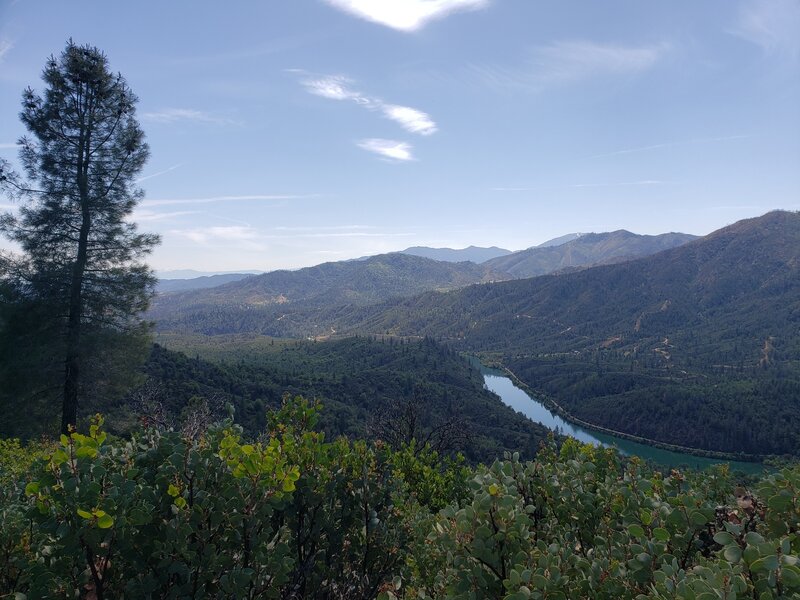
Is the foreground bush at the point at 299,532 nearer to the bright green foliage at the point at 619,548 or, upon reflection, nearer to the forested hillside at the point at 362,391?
the bright green foliage at the point at 619,548

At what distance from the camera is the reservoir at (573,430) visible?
328 ft

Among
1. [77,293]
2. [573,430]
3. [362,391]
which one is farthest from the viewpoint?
[573,430]

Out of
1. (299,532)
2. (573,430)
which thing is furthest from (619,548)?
(573,430)

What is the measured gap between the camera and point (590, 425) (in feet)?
421

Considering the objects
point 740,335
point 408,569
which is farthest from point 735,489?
point 740,335

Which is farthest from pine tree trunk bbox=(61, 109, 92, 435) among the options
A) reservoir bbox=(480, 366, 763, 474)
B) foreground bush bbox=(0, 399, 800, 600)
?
reservoir bbox=(480, 366, 763, 474)

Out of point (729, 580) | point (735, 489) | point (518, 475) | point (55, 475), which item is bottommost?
point (735, 489)

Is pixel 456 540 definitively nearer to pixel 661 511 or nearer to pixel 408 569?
pixel 661 511

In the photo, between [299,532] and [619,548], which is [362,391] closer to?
[299,532]

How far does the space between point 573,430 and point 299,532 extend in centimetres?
13740

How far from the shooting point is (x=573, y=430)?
12612 centimetres

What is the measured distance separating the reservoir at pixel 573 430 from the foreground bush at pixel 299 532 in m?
75.5

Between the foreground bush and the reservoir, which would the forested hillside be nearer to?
the foreground bush

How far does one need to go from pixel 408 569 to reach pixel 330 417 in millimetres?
68483
